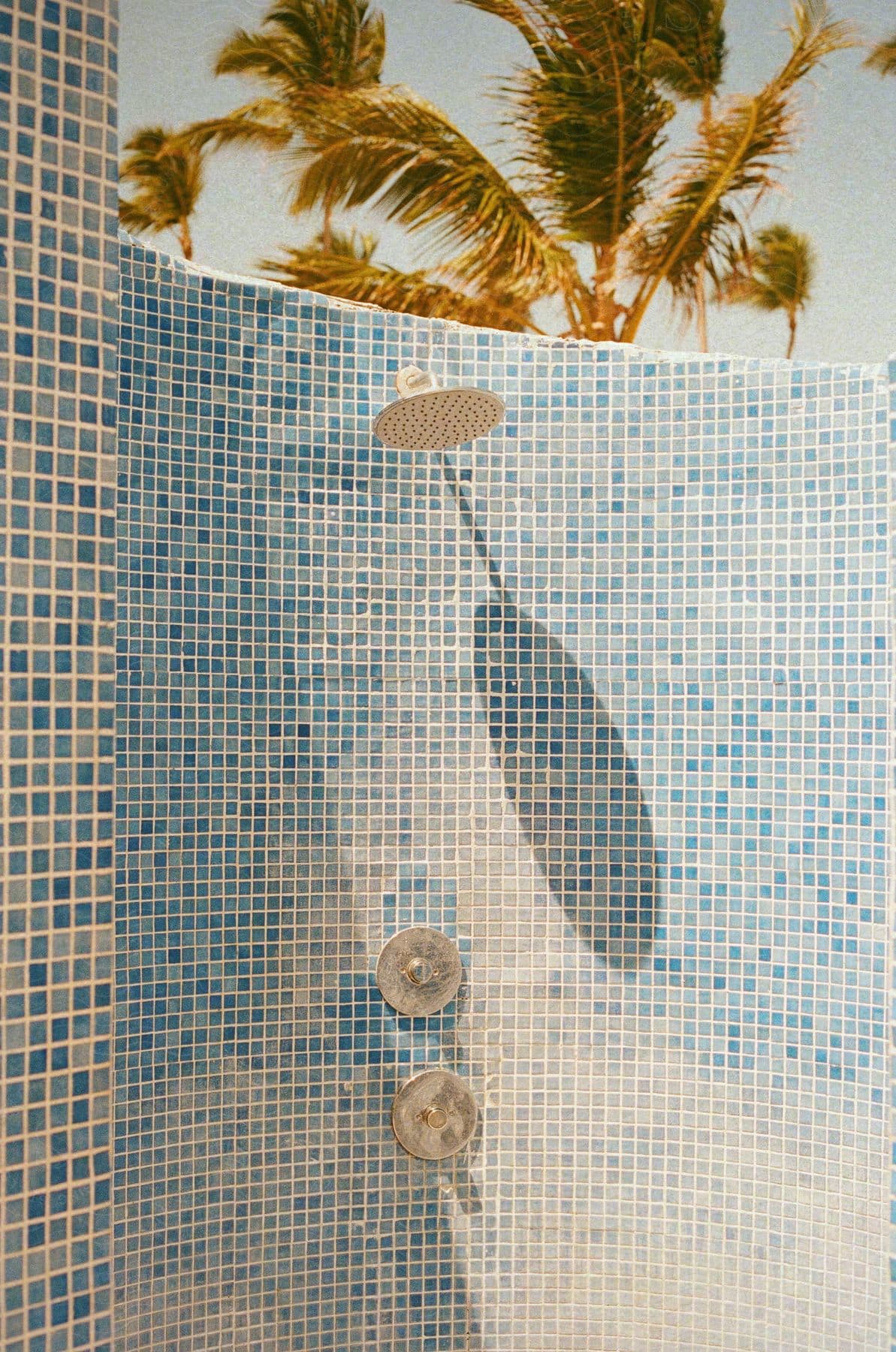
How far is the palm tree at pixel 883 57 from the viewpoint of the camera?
5168mm

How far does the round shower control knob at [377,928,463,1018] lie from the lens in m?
1.77

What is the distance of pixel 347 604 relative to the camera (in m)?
1.81

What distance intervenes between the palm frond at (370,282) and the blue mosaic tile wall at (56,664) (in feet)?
15.4

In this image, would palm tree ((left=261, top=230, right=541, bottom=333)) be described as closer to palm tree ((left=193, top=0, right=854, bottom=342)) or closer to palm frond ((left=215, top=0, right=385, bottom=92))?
palm tree ((left=193, top=0, right=854, bottom=342))

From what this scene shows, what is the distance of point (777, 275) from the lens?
575 centimetres

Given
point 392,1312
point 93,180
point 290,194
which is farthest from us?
point 290,194

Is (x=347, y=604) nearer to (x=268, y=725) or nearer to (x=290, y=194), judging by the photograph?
(x=268, y=725)

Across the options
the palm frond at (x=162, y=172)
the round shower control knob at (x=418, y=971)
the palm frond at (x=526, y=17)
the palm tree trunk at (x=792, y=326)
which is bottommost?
the round shower control knob at (x=418, y=971)

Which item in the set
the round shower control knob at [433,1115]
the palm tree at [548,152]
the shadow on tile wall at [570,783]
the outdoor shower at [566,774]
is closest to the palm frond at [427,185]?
the palm tree at [548,152]

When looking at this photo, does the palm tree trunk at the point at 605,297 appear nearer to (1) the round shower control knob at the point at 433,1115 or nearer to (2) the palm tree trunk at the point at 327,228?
(2) the palm tree trunk at the point at 327,228

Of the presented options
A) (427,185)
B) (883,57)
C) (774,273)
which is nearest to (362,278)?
(427,185)

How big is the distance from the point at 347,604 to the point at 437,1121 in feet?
3.08

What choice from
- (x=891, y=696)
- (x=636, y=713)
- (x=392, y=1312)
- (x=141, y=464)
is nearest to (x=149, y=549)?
(x=141, y=464)

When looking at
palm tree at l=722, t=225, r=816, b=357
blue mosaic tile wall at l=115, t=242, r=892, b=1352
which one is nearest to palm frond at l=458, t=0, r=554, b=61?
palm tree at l=722, t=225, r=816, b=357
